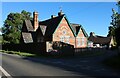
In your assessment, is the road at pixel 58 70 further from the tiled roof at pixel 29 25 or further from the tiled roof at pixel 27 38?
the tiled roof at pixel 29 25

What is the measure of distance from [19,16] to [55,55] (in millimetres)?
53720

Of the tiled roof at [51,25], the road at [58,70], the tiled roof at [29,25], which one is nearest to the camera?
the road at [58,70]

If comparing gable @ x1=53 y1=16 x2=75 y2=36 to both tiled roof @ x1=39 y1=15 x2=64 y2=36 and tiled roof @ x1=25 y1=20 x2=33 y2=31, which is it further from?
tiled roof @ x1=25 y1=20 x2=33 y2=31

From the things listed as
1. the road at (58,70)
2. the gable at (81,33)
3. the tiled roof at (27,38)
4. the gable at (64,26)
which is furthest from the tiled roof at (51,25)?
the road at (58,70)

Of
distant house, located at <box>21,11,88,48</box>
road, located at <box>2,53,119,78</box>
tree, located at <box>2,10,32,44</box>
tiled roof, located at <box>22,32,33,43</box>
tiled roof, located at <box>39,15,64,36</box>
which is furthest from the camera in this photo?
tree, located at <box>2,10,32,44</box>

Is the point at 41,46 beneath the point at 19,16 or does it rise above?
beneath

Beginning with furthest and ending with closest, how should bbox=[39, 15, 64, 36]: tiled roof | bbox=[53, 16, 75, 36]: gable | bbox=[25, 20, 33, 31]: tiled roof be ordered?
bbox=[25, 20, 33, 31]: tiled roof < bbox=[53, 16, 75, 36]: gable < bbox=[39, 15, 64, 36]: tiled roof

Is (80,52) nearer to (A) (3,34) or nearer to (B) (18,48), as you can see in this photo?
A: (B) (18,48)

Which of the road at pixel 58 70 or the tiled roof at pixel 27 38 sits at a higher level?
the tiled roof at pixel 27 38

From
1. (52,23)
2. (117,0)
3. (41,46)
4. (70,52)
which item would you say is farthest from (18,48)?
(117,0)

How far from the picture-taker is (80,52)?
43406mm

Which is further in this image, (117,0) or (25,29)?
(25,29)

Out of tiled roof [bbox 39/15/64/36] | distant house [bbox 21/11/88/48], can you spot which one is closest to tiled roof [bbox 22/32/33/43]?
distant house [bbox 21/11/88/48]

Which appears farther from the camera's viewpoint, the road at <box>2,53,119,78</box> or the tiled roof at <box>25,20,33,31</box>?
the tiled roof at <box>25,20,33,31</box>
